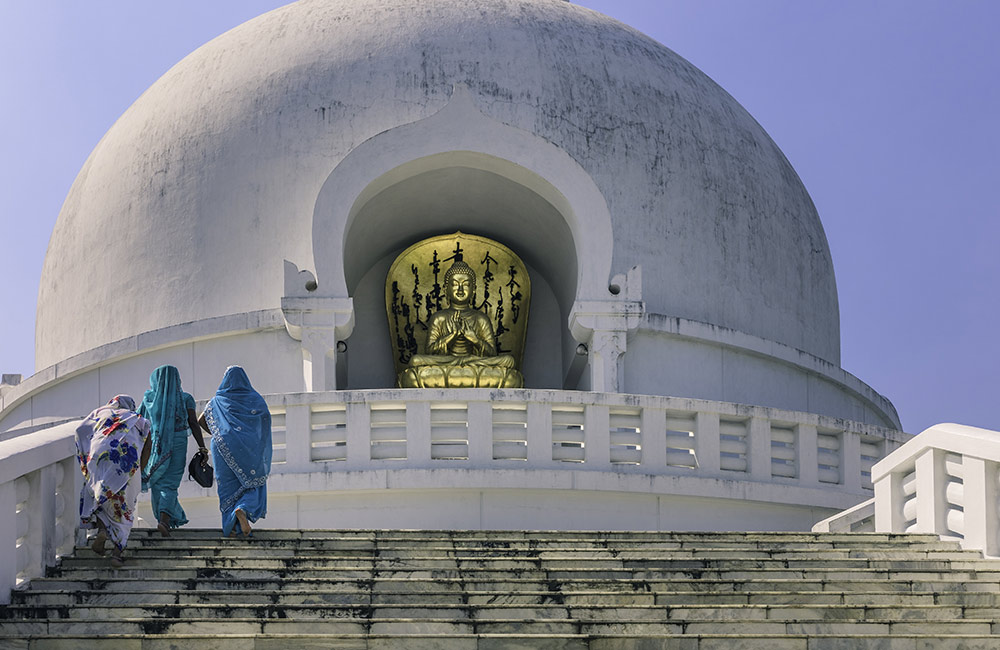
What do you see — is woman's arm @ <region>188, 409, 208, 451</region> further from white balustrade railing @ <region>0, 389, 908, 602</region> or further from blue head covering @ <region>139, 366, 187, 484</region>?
white balustrade railing @ <region>0, 389, 908, 602</region>

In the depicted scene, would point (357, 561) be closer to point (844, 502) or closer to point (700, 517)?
point (700, 517)

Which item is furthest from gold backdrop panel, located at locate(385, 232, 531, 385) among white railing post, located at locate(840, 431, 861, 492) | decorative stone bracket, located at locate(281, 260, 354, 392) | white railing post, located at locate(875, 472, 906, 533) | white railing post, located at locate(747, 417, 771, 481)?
white railing post, located at locate(875, 472, 906, 533)

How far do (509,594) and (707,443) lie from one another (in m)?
6.05

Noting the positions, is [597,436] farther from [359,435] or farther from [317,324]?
[317,324]

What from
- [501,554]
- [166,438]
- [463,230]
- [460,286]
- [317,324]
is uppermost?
[463,230]

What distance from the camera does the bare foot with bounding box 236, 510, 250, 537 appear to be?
10609mm

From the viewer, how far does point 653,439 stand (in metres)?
14.5

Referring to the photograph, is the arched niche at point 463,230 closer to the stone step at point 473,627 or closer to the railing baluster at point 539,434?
the railing baluster at point 539,434

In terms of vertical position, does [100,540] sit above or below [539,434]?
below

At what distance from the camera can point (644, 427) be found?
47.6 ft

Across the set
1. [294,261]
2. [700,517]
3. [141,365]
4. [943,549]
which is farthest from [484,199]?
[943,549]

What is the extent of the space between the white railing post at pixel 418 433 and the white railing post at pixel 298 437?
2.87ft

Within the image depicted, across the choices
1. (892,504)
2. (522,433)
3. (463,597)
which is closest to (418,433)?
(522,433)

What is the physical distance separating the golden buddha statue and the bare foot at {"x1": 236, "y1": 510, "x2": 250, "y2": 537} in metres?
7.65
